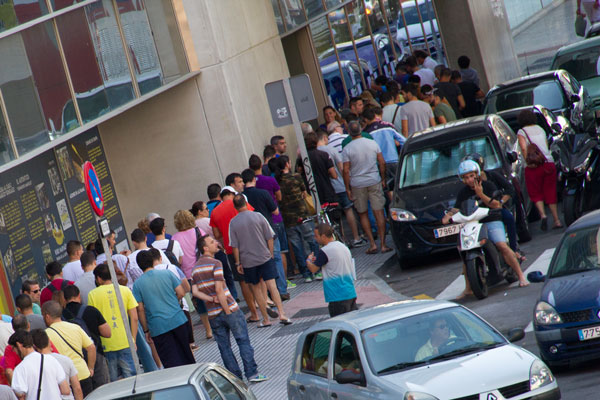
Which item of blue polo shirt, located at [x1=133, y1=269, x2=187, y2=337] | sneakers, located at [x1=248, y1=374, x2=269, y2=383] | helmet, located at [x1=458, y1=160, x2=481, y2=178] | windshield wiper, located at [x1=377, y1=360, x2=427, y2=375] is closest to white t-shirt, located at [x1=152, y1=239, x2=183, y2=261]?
blue polo shirt, located at [x1=133, y1=269, x2=187, y2=337]

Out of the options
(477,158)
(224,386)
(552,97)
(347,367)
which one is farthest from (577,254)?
(552,97)

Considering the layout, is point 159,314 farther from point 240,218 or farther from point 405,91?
point 405,91

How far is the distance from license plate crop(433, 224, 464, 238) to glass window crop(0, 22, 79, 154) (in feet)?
17.6

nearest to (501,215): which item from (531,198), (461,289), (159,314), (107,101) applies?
(461,289)

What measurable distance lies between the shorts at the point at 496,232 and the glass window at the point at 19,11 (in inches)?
254

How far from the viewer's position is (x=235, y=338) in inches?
452

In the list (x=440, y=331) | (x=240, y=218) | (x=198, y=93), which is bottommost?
(x=440, y=331)

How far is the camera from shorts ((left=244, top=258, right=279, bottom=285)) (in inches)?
526

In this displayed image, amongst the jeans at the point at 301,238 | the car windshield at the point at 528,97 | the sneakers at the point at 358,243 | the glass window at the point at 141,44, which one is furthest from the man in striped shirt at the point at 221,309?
the car windshield at the point at 528,97

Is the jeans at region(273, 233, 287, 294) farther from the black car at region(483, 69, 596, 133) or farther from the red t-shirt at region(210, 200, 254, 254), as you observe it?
the black car at region(483, 69, 596, 133)

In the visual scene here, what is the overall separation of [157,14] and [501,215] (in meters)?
7.09

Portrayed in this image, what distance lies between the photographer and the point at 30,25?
13086 millimetres

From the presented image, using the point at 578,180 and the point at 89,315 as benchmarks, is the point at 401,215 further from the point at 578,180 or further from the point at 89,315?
the point at 89,315

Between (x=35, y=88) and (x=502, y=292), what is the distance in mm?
6491
